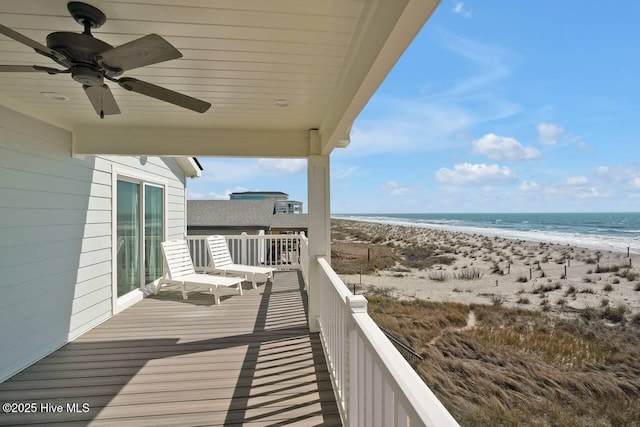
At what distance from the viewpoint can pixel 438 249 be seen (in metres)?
23.8

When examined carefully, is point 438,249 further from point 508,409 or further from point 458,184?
point 458,184

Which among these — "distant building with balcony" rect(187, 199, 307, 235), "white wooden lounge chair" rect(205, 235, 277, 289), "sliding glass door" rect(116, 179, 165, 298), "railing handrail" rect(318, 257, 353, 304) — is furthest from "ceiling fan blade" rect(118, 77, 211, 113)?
"distant building with balcony" rect(187, 199, 307, 235)

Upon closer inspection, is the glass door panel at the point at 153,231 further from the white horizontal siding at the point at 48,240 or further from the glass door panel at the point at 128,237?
the white horizontal siding at the point at 48,240

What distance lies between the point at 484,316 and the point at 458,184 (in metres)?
38.4

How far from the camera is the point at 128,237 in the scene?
5.03 m

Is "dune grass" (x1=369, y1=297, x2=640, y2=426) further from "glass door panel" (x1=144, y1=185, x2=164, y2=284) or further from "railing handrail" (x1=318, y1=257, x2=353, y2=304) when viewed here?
"glass door panel" (x1=144, y1=185, x2=164, y2=284)

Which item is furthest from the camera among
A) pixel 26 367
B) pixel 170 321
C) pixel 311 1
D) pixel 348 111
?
pixel 170 321

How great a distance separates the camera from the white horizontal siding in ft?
9.49

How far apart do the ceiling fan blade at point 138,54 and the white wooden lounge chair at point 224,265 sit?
4659 millimetres

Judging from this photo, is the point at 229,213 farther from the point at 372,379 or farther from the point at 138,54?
the point at 372,379

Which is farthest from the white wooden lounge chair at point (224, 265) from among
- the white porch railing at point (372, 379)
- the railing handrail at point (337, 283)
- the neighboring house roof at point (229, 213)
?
the neighboring house roof at point (229, 213)

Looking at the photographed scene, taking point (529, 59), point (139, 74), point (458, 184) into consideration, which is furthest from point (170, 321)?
point (458, 184)

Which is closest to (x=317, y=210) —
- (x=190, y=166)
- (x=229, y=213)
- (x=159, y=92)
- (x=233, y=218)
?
(x=159, y=92)

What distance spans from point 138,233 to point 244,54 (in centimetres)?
428
